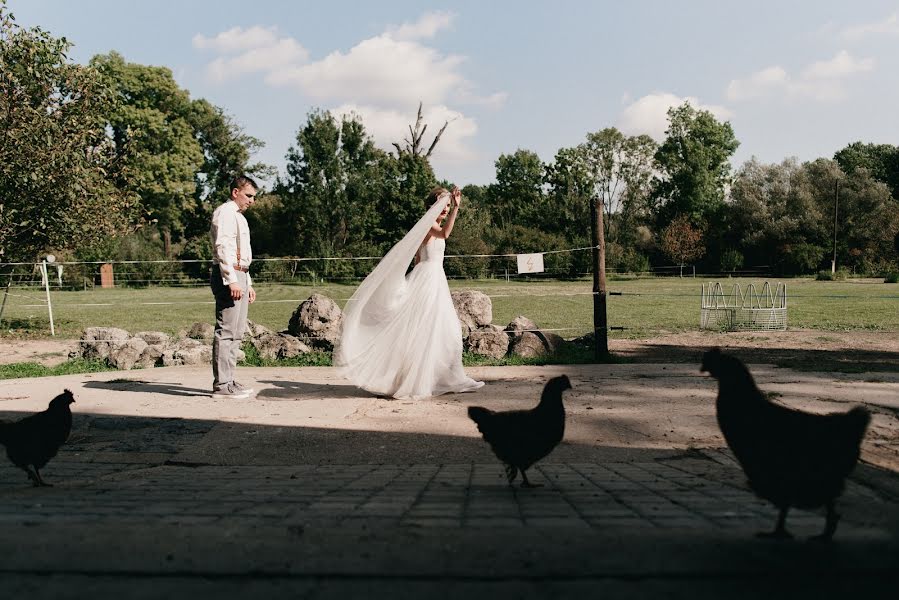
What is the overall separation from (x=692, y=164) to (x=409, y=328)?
62.6 metres

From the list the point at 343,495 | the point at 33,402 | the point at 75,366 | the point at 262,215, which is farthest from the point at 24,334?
the point at 262,215

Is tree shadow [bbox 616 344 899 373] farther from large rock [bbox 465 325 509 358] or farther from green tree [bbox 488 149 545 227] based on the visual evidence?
green tree [bbox 488 149 545 227]

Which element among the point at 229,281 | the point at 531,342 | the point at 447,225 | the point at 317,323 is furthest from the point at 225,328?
the point at 531,342

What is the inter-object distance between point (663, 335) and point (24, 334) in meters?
14.4

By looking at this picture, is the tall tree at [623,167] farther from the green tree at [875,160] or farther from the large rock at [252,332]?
the large rock at [252,332]

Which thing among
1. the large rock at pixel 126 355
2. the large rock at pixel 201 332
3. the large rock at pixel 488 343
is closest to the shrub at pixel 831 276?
the large rock at pixel 488 343

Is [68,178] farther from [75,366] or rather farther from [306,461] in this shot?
[306,461]

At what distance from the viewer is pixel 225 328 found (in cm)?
721

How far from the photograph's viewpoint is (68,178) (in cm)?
1525

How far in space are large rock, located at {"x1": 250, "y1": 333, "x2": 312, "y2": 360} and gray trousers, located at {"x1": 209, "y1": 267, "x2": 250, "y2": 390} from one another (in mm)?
3388

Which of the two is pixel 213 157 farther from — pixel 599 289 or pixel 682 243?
pixel 599 289

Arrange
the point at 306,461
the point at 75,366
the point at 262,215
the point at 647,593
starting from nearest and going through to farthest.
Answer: the point at 647,593 → the point at 306,461 → the point at 75,366 → the point at 262,215

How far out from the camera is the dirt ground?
9.92m

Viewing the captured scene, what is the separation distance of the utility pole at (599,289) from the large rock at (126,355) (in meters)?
7.07
